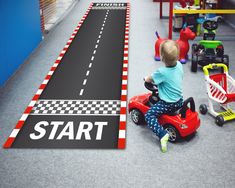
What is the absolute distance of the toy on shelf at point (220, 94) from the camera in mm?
5875

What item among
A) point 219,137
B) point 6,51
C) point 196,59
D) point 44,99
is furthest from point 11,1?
point 219,137

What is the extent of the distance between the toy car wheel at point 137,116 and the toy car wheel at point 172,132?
0.55 meters

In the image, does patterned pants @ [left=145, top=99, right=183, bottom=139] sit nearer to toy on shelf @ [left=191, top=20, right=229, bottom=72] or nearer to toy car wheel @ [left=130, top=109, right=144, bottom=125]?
toy car wheel @ [left=130, top=109, right=144, bottom=125]

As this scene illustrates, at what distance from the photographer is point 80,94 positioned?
7109 mm

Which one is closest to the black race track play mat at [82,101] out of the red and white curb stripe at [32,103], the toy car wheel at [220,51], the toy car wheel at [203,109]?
the red and white curb stripe at [32,103]

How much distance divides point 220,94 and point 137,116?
1463 mm

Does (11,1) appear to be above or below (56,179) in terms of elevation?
above

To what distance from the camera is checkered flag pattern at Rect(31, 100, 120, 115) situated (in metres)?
6.41

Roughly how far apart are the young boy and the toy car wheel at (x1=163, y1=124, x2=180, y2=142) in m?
0.19

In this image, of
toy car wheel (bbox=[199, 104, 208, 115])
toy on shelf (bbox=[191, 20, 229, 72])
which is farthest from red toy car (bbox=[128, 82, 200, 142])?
toy on shelf (bbox=[191, 20, 229, 72])

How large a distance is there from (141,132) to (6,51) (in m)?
3.78

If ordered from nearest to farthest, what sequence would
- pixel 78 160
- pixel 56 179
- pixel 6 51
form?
pixel 56 179
pixel 78 160
pixel 6 51

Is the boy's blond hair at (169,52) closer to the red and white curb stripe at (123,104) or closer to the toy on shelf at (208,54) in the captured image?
the red and white curb stripe at (123,104)

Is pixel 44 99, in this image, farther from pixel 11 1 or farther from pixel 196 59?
pixel 196 59
